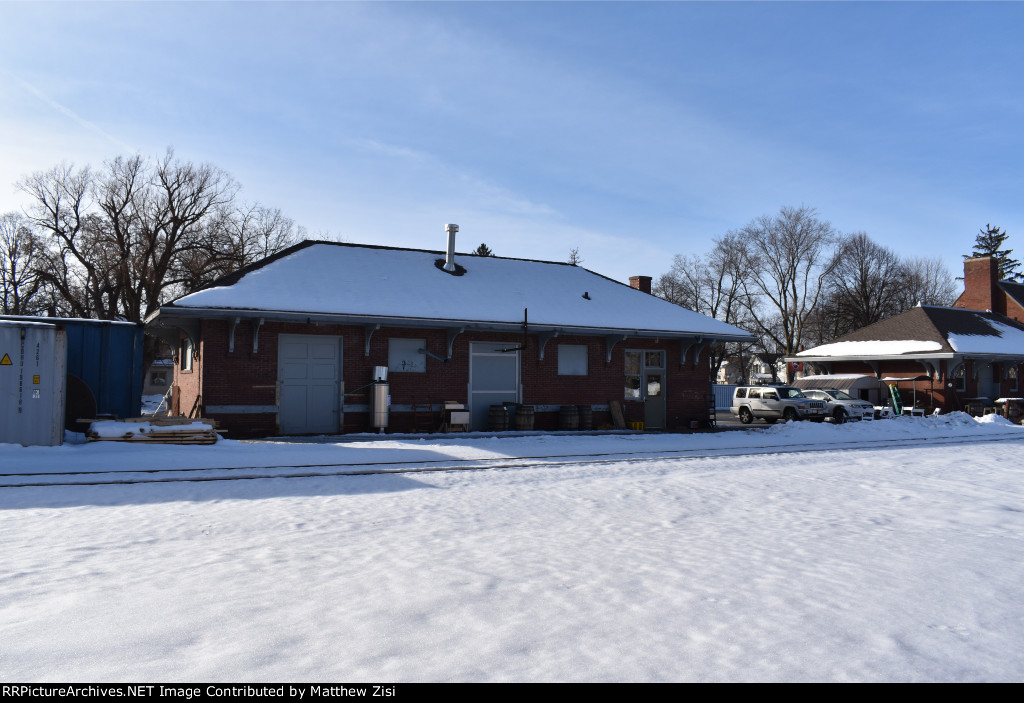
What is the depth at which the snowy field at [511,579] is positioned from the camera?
13.8 feet

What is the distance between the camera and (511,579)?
19.3ft

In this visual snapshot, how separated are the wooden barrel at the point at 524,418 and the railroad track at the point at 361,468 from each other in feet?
15.3

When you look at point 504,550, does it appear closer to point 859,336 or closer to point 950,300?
point 859,336

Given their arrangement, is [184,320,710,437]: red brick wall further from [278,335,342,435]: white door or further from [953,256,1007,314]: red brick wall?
[953,256,1007,314]: red brick wall

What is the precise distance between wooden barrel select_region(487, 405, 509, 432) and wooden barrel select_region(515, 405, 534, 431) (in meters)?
0.32

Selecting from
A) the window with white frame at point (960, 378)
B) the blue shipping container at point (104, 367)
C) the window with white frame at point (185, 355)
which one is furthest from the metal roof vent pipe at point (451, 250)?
the window with white frame at point (960, 378)

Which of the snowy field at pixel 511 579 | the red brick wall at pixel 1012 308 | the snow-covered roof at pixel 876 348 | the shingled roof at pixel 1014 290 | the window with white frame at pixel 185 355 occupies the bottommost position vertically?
the snowy field at pixel 511 579

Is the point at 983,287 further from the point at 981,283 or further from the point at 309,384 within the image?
the point at 309,384

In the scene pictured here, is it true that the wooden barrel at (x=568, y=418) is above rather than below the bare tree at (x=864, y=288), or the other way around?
below

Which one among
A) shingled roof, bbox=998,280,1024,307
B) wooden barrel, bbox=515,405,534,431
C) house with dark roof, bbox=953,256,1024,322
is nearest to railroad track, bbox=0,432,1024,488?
wooden barrel, bbox=515,405,534,431

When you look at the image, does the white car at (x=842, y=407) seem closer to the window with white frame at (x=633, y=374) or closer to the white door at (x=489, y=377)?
the window with white frame at (x=633, y=374)

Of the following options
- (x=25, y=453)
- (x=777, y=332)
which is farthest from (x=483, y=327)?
(x=777, y=332)

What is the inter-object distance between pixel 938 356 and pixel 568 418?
22.6 m

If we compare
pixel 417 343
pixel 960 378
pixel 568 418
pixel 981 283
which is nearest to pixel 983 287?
pixel 981 283
